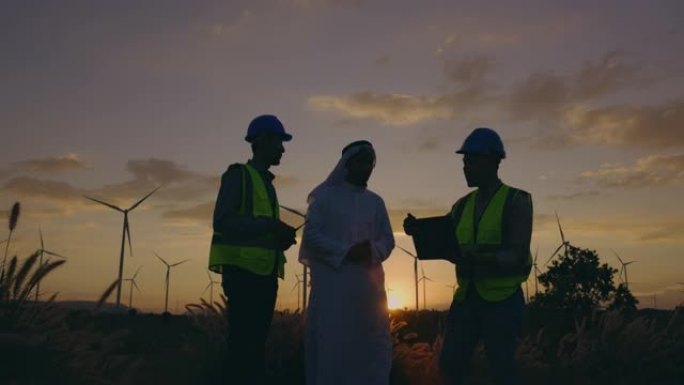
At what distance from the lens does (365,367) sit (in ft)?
22.6

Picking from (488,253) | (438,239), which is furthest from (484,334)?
(438,239)

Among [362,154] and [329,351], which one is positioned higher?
[362,154]

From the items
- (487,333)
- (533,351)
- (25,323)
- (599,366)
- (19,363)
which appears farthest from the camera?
(599,366)

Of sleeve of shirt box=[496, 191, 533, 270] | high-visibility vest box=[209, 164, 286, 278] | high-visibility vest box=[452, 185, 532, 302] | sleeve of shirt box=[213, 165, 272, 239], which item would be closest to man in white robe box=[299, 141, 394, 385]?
high-visibility vest box=[209, 164, 286, 278]

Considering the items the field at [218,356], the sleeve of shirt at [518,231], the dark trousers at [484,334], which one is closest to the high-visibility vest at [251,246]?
→ the field at [218,356]

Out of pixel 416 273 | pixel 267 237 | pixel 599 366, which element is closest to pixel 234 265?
pixel 267 237

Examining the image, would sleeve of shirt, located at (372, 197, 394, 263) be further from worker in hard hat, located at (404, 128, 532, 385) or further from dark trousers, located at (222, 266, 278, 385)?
dark trousers, located at (222, 266, 278, 385)

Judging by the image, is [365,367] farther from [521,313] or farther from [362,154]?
[362,154]

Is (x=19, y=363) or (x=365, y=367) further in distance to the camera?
(x=365, y=367)

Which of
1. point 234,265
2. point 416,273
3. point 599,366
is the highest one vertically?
point 416,273

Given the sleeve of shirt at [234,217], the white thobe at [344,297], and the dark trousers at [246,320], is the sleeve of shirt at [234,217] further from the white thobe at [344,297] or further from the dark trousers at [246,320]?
the white thobe at [344,297]

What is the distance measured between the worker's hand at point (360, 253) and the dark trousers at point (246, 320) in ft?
2.45

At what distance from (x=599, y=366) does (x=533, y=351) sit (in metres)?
1.63

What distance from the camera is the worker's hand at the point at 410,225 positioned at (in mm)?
6859
